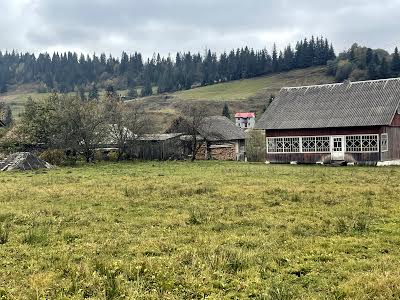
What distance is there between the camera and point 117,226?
36.6 feet

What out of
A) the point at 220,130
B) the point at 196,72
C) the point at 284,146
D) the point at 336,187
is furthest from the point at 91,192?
the point at 196,72

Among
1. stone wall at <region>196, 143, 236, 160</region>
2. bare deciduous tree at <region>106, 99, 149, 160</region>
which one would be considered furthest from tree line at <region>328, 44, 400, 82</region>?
bare deciduous tree at <region>106, 99, 149, 160</region>

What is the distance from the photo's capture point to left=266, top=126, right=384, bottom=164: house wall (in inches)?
1350

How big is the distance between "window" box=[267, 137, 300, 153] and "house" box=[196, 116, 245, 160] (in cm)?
878

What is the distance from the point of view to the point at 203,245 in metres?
9.05

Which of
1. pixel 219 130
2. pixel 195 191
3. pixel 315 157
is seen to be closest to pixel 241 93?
pixel 219 130

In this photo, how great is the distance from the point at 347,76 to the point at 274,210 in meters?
118

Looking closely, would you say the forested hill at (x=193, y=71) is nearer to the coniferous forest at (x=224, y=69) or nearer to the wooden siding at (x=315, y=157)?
the coniferous forest at (x=224, y=69)

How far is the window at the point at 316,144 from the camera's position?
36.5m

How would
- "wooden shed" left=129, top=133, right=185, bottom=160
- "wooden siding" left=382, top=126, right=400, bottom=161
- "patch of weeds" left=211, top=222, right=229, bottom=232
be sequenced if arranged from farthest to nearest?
1. "wooden shed" left=129, top=133, right=185, bottom=160
2. "wooden siding" left=382, top=126, right=400, bottom=161
3. "patch of weeds" left=211, top=222, right=229, bottom=232

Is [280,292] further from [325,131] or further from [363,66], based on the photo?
[363,66]

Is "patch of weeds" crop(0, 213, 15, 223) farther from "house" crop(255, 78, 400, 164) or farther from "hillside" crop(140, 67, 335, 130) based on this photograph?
"hillside" crop(140, 67, 335, 130)

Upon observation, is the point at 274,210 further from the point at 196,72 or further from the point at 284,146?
the point at 196,72

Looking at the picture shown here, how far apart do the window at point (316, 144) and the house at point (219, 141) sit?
12008mm
